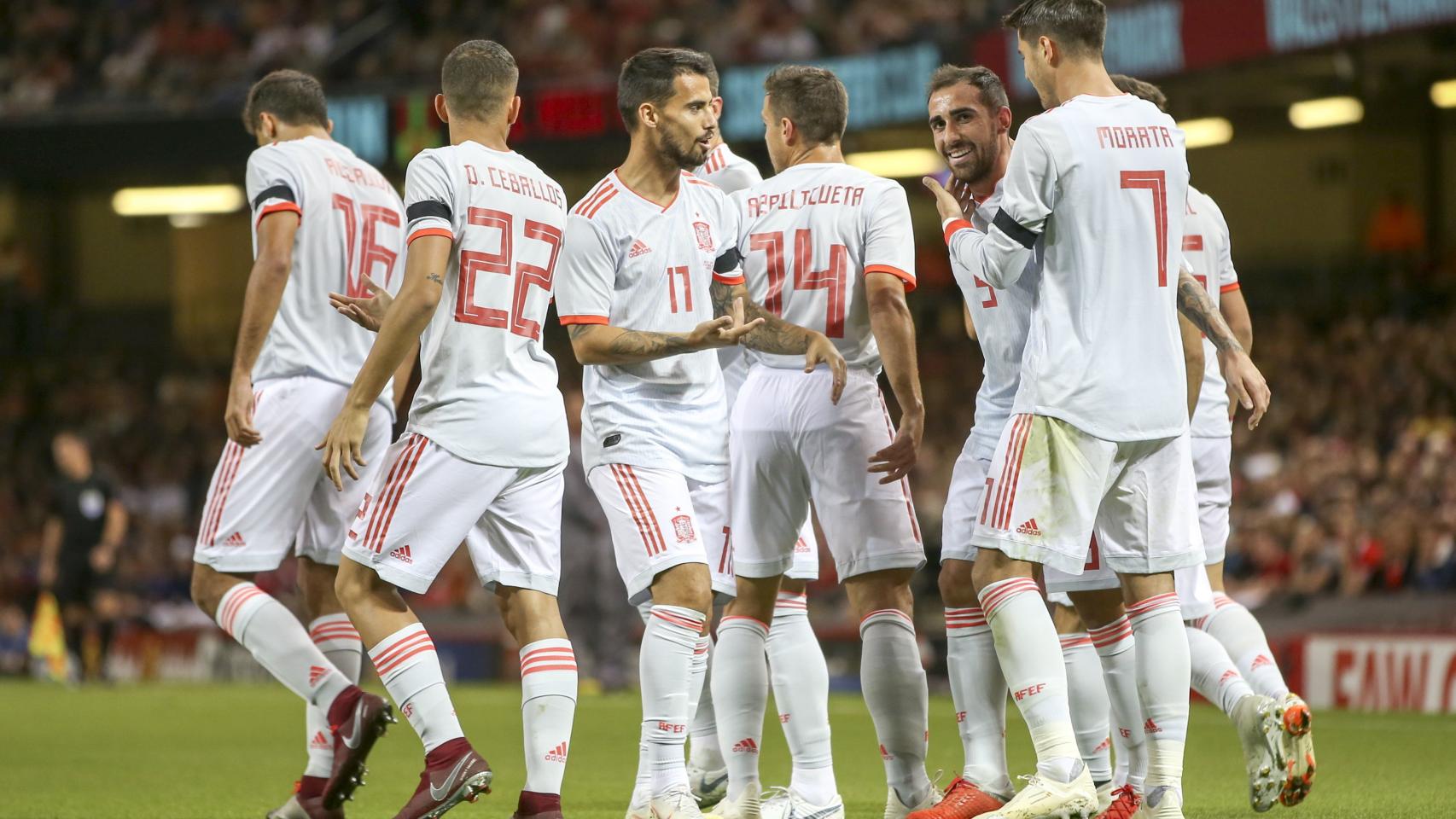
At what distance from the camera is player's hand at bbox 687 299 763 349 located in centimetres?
550

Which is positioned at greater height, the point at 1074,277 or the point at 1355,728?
the point at 1074,277

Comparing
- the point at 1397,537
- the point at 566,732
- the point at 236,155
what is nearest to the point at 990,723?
the point at 566,732

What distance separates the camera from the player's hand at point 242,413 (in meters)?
6.35

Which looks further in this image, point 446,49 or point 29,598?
point 446,49

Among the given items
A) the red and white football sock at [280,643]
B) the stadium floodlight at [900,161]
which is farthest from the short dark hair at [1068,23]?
the stadium floodlight at [900,161]

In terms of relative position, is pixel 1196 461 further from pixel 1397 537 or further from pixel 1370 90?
pixel 1370 90

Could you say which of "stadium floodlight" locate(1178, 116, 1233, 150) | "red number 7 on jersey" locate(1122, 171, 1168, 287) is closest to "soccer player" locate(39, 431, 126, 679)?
"stadium floodlight" locate(1178, 116, 1233, 150)

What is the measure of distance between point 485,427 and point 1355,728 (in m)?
6.79

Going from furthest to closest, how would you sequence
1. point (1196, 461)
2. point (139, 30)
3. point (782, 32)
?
1. point (139, 30)
2. point (782, 32)
3. point (1196, 461)

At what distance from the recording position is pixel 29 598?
1989cm

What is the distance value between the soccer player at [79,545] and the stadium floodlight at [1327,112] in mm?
13350

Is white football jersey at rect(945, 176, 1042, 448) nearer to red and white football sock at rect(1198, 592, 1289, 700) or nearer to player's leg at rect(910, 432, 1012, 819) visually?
player's leg at rect(910, 432, 1012, 819)

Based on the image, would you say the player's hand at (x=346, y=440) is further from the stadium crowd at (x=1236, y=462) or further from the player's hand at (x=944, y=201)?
the stadium crowd at (x=1236, y=462)

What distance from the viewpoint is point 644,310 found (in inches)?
236
